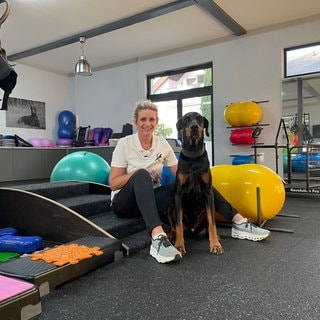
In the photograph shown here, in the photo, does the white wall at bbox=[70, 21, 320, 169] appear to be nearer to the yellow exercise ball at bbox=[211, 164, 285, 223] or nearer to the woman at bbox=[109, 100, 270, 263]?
the yellow exercise ball at bbox=[211, 164, 285, 223]

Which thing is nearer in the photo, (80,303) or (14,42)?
(80,303)

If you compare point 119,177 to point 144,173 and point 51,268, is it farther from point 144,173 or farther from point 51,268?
point 51,268

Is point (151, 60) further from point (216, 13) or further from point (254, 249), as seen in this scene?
point (254, 249)

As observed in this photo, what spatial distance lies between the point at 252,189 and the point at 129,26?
4.08 metres

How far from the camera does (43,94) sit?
806 centimetres

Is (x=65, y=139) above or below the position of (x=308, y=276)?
above

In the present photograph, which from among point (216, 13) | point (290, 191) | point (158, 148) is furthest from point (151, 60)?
point (158, 148)

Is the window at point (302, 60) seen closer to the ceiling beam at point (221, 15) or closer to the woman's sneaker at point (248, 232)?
the ceiling beam at point (221, 15)

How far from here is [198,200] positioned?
7.41ft

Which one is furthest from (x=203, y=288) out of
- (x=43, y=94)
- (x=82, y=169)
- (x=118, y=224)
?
(x=43, y=94)

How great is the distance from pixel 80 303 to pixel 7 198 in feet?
4.30

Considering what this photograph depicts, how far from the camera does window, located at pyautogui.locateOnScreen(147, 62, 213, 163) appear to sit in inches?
261

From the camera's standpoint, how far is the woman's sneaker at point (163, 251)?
1894mm

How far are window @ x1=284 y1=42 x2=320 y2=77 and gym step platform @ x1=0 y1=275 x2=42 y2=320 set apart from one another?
5.61m
